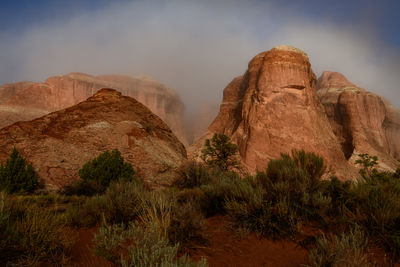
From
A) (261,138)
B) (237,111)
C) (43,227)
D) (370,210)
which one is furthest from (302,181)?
(237,111)

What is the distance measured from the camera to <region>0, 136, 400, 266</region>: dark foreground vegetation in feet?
9.51

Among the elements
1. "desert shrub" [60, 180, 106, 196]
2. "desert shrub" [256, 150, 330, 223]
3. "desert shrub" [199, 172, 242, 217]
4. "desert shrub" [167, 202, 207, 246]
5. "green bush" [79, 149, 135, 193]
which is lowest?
"desert shrub" [60, 180, 106, 196]

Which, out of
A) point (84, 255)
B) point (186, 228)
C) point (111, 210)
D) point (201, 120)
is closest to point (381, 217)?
point (186, 228)

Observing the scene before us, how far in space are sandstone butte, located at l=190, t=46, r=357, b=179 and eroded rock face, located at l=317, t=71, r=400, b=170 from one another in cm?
962

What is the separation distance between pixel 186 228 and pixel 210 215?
202cm

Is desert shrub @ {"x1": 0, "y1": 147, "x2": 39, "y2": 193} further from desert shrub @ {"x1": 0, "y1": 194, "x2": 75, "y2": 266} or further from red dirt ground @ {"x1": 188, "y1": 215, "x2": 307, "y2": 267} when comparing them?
red dirt ground @ {"x1": 188, "y1": 215, "x2": 307, "y2": 267}

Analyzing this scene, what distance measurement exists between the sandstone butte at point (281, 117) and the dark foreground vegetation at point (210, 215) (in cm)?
3418

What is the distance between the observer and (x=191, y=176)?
42.4ft

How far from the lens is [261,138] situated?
4200 centimetres

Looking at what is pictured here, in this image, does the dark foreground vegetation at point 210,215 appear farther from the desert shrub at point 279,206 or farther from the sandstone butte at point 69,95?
the sandstone butte at point 69,95

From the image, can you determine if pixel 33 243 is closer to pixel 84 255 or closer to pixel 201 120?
pixel 84 255

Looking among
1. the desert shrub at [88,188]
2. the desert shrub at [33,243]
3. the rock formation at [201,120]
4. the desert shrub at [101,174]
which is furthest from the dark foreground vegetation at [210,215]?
the rock formation at [201,120]

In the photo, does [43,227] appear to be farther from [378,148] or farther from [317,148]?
[378,148]

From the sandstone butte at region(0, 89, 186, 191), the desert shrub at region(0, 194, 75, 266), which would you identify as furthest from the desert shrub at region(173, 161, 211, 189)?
the desert shrub at region(0, 194, 75, 266)
